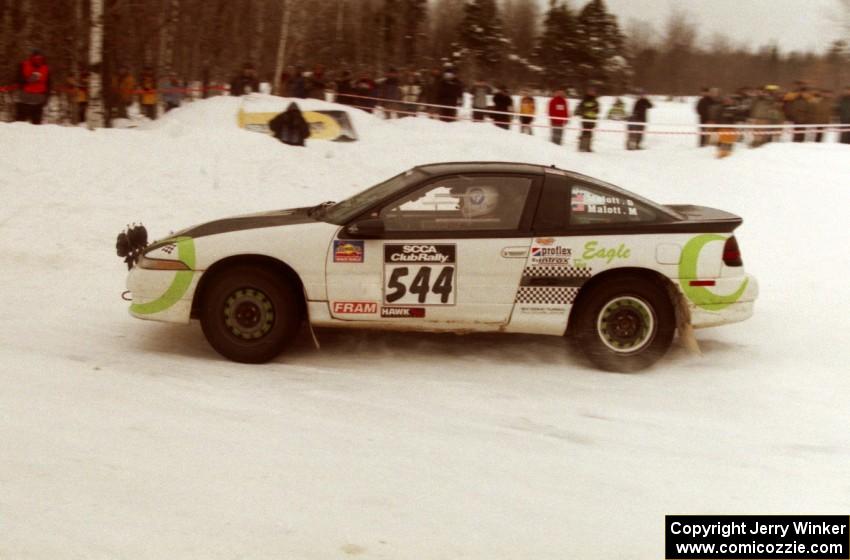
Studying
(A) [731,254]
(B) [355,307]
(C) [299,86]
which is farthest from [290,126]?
(A) [731,254]

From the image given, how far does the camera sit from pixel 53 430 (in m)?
4.80

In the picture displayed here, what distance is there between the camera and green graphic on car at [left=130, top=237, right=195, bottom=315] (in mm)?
6395

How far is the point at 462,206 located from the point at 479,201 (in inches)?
5.3

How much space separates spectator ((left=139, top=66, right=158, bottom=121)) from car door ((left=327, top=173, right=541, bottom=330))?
1282cm

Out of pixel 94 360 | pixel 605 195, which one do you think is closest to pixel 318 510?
pixel 94 360

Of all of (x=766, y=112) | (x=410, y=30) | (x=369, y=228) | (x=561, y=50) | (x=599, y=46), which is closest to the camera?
(x=369, y=228)

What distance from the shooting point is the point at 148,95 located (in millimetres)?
17906

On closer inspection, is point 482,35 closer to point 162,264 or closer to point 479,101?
point 479,101

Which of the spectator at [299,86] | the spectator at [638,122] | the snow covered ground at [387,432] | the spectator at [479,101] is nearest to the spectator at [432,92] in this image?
the spectator at [479,101]

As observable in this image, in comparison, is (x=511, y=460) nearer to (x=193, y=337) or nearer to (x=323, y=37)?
(x=193, y=337)

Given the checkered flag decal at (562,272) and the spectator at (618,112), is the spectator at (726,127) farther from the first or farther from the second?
the checkered flag decal at (562,272)

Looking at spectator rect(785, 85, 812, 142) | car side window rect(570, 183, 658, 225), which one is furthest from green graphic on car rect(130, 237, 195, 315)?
spectator rect(785, 85, 812, 142)

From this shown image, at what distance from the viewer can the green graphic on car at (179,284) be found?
639cm

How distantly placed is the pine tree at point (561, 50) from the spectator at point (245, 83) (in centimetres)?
4312
